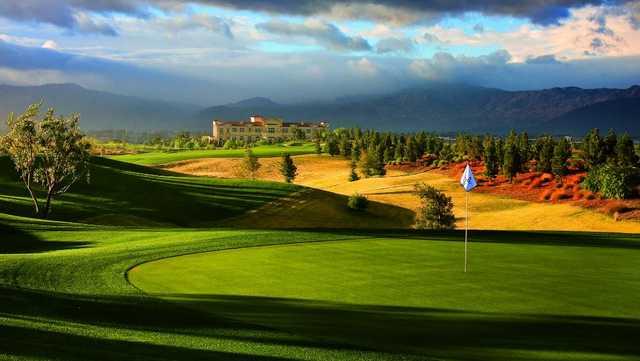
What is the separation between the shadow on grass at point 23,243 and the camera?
28781 mm

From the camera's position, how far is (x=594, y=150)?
96.4 m

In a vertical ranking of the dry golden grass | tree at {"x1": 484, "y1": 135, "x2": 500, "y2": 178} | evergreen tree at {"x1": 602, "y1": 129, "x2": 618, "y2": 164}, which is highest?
evergreen tree at {"x1": 602, "y1": 129, "x2": 618, "y2": 164}

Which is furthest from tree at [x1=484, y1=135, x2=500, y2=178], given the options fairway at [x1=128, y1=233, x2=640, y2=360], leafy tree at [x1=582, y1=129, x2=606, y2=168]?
fairway at [x1=128, y1=233, x2=640, y2=360]

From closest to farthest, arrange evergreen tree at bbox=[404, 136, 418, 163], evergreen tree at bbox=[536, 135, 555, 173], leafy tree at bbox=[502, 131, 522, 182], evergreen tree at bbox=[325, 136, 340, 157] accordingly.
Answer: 1. leafy tree at bbox=[502, 131, 522, 182]
2. evergreen tree at bbox=[536, 135, 555, 173]
3. evergreen tree at bbox=[404, 136, 418, 163]
4. evergreen tree at bbox=[325, 136, 340, 157]

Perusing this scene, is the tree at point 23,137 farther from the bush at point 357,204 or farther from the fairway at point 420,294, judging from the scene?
the bush at point 357,204

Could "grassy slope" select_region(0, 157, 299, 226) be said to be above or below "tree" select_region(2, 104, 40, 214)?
below

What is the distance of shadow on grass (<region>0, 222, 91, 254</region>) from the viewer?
94.4 feet

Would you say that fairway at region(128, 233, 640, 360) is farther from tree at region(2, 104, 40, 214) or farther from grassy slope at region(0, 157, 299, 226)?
grassy slope at region(0, 157, 299, 226)

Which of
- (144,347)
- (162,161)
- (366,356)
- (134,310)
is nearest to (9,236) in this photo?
(134,310)

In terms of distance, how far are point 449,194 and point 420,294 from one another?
3076 inches

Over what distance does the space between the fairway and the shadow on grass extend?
855 centimetres

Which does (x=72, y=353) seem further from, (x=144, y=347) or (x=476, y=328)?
(x=476, y=328)

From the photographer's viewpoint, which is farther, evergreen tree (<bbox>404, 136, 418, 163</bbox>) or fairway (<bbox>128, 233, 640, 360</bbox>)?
evergreen tree (<bbox>404, 136, 418, 163</bbox>)

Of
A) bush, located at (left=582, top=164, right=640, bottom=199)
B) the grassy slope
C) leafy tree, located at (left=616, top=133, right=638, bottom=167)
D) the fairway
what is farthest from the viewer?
leafy tree, located at (left=616, top=133, right=638, bottom=167)
